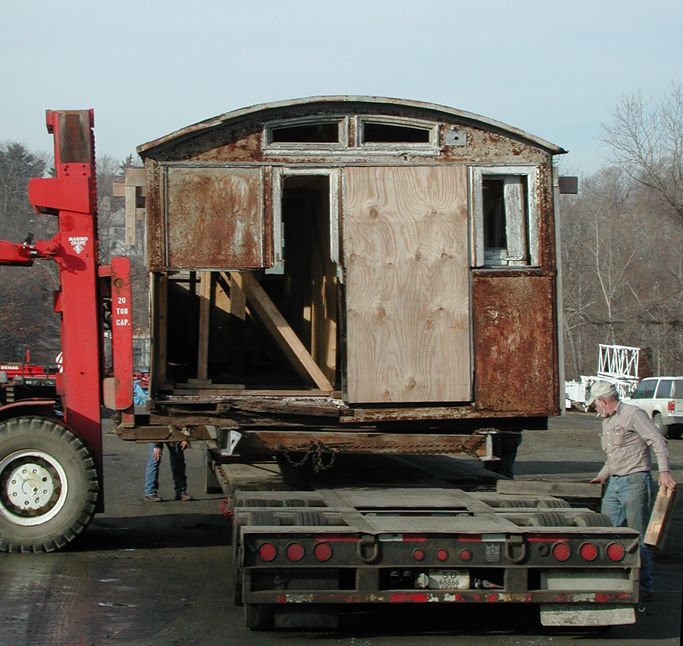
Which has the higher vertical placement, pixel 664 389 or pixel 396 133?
pixel 396 133

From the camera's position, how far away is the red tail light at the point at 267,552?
22.2 feet

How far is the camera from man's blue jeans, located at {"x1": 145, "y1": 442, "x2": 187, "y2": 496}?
550 inches

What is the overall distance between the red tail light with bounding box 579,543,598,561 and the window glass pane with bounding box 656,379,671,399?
22932mm

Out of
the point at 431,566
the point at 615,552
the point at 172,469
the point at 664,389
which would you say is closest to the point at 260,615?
A: the point at 431,566

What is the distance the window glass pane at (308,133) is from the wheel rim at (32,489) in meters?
3.44

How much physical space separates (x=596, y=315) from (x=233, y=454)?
54.9 m

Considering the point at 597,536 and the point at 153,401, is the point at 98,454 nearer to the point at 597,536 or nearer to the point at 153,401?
the point at 153,401

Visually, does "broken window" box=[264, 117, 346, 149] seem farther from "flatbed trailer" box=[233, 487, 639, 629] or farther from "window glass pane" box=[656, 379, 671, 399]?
"window glass pane" box=[656, 379, 671, 399]

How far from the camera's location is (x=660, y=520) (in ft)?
25.6

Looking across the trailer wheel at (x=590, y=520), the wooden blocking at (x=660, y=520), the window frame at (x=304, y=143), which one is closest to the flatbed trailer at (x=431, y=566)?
the trailer wheel at (x=590, y=520)

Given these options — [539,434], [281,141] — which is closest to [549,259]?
[281,141]

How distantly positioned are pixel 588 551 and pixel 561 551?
0.56 feet

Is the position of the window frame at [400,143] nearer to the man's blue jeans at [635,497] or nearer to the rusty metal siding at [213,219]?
the rusty metal siding at [213,219]

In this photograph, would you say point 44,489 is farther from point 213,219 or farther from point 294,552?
point 294,552
